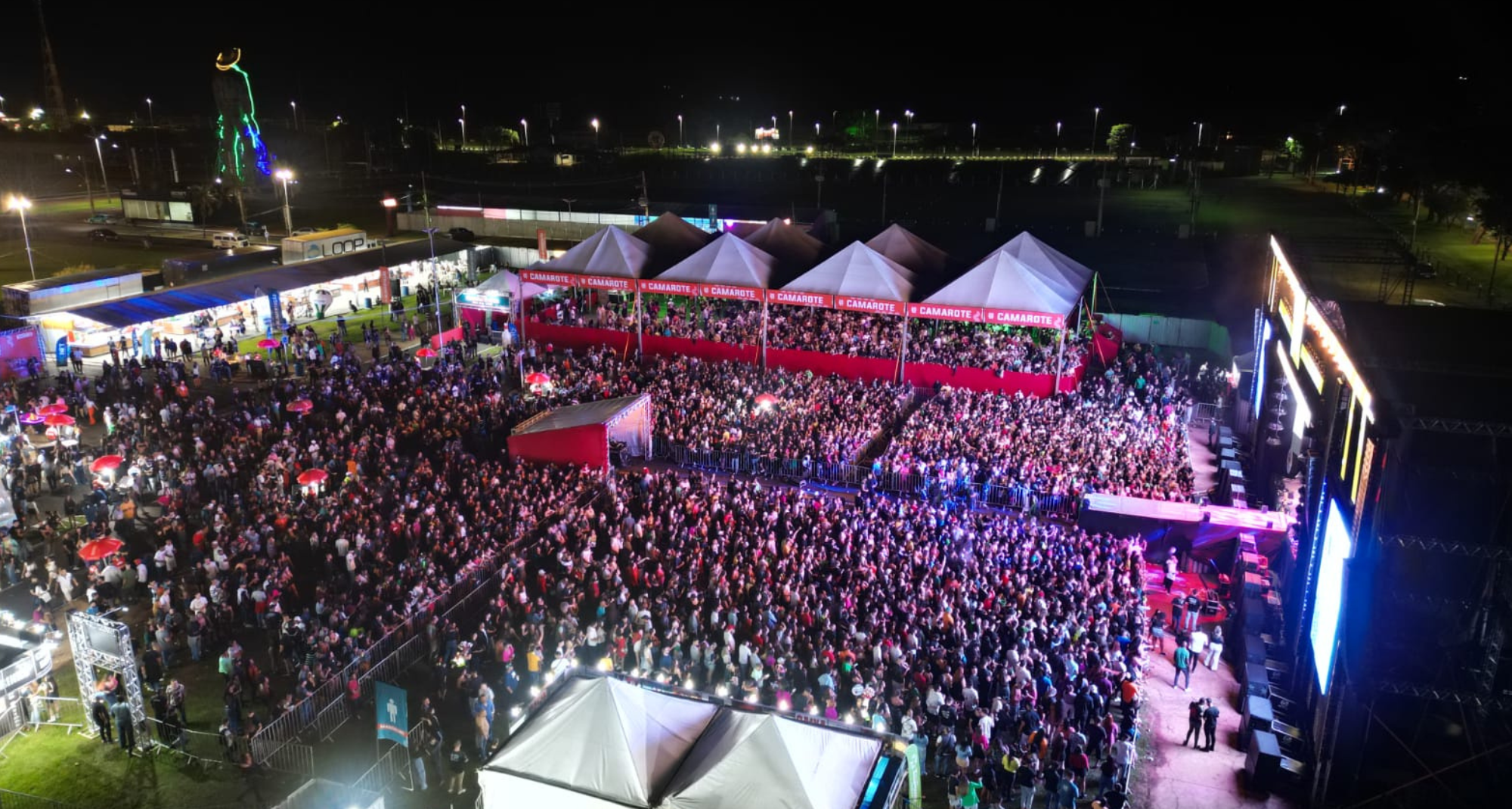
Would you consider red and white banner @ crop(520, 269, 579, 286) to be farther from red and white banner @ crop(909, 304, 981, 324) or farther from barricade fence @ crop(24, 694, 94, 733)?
barricade fence @ crop(24, 694, 94, 733)

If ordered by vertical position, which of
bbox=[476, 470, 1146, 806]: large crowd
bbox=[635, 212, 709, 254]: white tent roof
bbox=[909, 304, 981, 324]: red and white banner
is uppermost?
bbox=[635, 212, 709, 254]: white tent roof

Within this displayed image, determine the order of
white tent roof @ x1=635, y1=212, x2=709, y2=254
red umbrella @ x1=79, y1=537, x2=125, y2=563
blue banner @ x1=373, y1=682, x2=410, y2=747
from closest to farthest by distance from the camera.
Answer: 1. blue banner @ x1=373, y1=682, x2=410, y2=747
2. red umbrella @ x1=79, y1=537, x2=125, y2=563
3. white tent roof @ x1=635, y1=212, x2=709, y2=254

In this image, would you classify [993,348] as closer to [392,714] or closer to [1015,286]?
[1015,286]

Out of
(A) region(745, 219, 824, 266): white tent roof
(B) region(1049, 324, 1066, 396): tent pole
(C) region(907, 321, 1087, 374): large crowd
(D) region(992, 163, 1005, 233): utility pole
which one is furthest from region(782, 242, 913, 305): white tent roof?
(D) region(992, 163, 1005, 233): utility pole

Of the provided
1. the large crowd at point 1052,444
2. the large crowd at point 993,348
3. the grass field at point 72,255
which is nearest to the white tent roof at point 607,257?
the large crowd at point 993,348

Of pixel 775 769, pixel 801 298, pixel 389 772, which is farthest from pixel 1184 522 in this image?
pixel 389 772

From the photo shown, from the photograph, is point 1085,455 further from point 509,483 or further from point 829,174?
point 829,174

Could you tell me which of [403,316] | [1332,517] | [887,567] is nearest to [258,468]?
[887,567]
